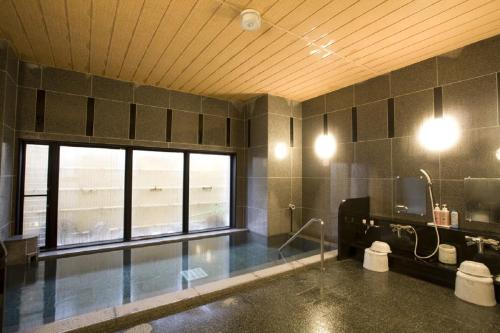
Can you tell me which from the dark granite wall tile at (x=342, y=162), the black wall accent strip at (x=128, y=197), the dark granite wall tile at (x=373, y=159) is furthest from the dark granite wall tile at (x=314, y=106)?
the black wall accent strip at (x=128, y=197)

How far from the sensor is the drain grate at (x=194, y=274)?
97.0 inches

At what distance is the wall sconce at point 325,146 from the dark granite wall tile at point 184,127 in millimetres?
1867

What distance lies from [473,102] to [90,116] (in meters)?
4.11

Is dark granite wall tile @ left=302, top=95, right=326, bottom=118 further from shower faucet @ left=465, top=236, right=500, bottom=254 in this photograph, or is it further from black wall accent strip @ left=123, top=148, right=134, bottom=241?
black wall accent strip @ left=123, top=148, right=134, bottom=241

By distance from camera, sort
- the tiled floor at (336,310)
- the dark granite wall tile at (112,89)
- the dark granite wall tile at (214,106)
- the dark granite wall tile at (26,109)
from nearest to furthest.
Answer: the tiled floor at (336,310), the dark granite wall tile at (26,109), the dark granite wall tile at (112,89), the dark granite wall tile at (214,106)

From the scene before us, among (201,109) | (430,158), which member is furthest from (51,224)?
(430,158)

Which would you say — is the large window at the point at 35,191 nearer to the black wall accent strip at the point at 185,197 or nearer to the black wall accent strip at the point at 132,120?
the black wall accent strip at the point at 132,120

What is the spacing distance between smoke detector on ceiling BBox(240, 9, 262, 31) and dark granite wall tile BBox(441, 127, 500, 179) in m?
2.15

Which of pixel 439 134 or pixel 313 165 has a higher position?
pixel 439 134

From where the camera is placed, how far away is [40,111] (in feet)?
9.30

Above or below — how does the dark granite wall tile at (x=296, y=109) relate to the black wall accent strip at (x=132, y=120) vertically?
above

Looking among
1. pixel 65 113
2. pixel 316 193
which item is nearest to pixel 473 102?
pixel 316 193

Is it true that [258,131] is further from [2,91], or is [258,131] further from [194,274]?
[2,91]

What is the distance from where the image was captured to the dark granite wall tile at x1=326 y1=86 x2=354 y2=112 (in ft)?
11.0
